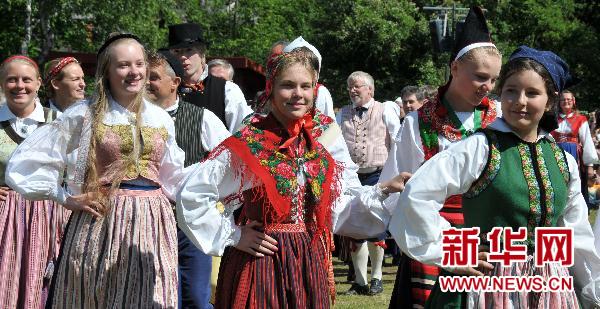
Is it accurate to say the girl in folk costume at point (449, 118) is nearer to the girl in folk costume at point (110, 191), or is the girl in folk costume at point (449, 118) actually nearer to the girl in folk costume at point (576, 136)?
the girl in folk costume at point (110, 191)

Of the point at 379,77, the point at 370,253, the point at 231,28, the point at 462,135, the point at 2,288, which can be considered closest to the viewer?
the point at 462,135

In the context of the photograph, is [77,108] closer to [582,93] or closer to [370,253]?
[370,253]

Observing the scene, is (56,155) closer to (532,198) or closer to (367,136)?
(532,198)

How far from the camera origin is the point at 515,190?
388 cm

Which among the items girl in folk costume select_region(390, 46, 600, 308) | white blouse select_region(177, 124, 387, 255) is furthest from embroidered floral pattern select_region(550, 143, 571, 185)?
white blouse select_region(177, 124, 387, 255)

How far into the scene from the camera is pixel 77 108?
5.38 metres

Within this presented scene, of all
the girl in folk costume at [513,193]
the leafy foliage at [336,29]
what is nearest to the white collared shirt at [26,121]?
the girl in folk costume at [513,193]

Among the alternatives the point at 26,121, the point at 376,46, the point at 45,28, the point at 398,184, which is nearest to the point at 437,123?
the point at 398,184

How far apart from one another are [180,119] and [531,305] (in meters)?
2.81

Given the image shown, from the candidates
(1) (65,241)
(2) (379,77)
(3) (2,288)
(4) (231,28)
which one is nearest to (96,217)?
(1) (65,241)

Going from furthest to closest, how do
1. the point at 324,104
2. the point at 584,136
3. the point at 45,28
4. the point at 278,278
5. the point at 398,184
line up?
the point at 45,28
the point at 584,136
the point at 324,104
the point at 278,278
the point at 398,184

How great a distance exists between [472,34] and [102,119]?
1843mm

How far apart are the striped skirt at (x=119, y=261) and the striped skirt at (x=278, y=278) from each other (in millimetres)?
674

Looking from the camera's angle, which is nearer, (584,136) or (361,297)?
(361,297)
